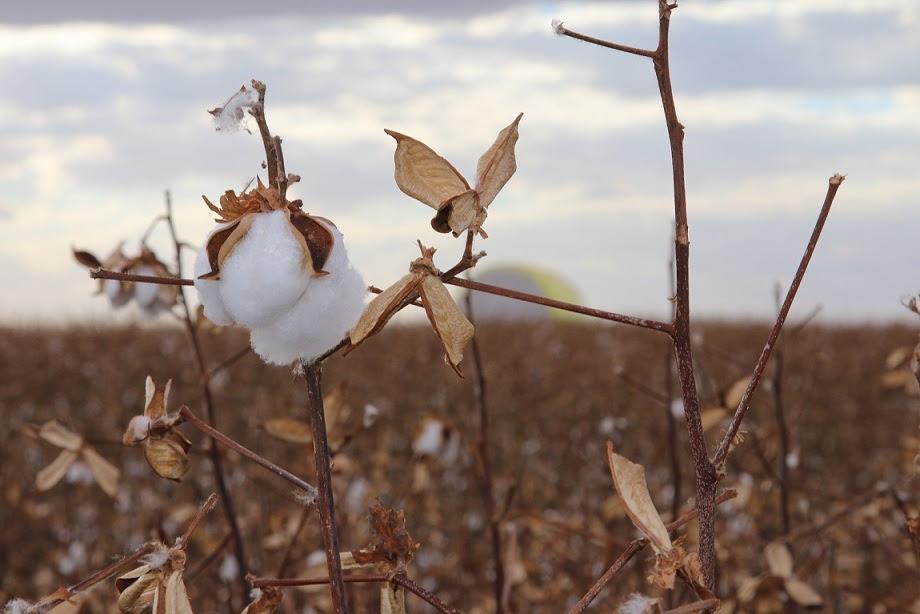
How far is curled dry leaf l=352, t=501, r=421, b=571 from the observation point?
92 centimetres

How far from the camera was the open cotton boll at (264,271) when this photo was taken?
0.76 meters

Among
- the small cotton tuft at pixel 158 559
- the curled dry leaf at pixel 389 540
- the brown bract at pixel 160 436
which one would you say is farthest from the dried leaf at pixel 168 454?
the curled dry leaf at pixel 389 540

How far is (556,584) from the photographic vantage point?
330 centimetres

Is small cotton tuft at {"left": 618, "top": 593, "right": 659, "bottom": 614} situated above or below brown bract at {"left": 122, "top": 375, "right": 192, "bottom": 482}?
below

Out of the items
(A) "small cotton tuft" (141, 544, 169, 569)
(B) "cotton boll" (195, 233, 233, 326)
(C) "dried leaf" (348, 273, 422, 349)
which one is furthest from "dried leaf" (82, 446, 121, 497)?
(C) "dried leaf" (348, 273, 422, 349)

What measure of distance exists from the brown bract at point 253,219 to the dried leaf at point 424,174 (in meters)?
0.08

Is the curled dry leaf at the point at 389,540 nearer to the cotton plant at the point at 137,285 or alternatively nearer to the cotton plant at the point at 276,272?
the cotton plant at the point at 276,272

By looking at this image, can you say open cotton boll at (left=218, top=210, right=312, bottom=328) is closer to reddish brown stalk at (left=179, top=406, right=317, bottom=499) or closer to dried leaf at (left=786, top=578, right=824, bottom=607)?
reddish brown stalk at (left=179, top=406, right=317, bottom=499)

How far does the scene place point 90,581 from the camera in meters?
0.97

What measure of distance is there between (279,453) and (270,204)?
6192 millimetres

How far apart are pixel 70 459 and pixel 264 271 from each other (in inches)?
39.8

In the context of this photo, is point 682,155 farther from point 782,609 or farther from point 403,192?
point 782,609

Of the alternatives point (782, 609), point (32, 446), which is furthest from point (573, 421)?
point (782, 609)

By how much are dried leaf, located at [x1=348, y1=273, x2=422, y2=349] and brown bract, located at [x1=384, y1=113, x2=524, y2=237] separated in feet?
0.19
